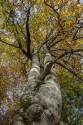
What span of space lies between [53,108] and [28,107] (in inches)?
24.9

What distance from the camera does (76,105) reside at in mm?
13391

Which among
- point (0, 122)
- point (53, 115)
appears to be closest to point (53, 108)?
point (53, 115)

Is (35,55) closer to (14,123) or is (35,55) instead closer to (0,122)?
(14,123)

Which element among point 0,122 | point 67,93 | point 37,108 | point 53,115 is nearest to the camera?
point 37,108

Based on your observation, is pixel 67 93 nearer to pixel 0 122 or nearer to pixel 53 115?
pixel 53 115

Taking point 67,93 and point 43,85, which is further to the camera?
point 67,93

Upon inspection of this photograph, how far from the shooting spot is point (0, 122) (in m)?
21.4

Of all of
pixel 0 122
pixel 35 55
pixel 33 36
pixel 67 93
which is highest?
pixel 33 36

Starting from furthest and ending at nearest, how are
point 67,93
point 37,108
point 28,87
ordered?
point 67,93
point 28,87
point 37,108

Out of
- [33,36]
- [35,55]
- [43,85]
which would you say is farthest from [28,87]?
[33,36]

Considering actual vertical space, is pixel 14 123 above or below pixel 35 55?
below

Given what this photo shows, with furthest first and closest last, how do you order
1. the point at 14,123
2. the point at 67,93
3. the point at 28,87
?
1. the point at 67,93
2. the point at 28,87
3. the point at 14,123

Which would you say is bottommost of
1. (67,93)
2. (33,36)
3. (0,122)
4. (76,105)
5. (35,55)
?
(0,122)

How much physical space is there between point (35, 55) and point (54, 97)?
20.3 feet
